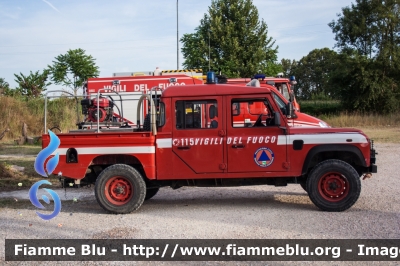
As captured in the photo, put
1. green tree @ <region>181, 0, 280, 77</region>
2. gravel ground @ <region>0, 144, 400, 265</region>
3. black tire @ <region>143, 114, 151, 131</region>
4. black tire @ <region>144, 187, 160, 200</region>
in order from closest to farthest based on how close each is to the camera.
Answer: gravel ground @ <region>0, 144, 400, 265</region> → black tire @ <region>143, 114, 151, 131</region> → black tire @ <region>144, 187, 160, 200</region> → green tree @ <region>181, 0, 280, 77</region>

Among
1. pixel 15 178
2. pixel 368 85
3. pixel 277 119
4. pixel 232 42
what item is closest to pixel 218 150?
pixel 277 119

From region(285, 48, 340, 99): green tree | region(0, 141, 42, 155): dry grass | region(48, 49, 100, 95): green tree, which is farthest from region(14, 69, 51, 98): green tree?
region(285, 48, 340, 99): green tree

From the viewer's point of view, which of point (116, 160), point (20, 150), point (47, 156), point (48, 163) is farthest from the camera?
point (20, 150)

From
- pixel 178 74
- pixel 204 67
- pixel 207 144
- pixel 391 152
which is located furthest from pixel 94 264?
pixel 204 67

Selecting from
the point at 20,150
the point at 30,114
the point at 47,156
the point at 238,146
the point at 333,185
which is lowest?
the point at 20,150

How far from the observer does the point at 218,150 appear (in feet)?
25.9

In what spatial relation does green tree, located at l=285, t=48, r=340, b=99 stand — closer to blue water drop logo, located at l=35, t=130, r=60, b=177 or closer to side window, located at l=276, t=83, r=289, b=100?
side window, located at l=276, t=83, r=289, b=100

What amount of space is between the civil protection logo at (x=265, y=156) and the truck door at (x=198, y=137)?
2.12 ft

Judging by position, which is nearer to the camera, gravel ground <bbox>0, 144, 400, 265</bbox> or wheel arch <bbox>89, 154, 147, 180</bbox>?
gravel ground <bbox>0, 144, 400, 265</bbox>

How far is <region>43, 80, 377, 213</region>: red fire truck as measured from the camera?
7.79 metres

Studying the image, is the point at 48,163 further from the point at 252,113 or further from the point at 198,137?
the point at 252,113

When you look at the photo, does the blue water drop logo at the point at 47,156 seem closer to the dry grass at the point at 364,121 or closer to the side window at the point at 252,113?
the side window at the point at 252,113

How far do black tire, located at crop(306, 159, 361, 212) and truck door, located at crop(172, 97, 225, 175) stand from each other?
164 cm

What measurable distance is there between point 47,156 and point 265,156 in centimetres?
374
